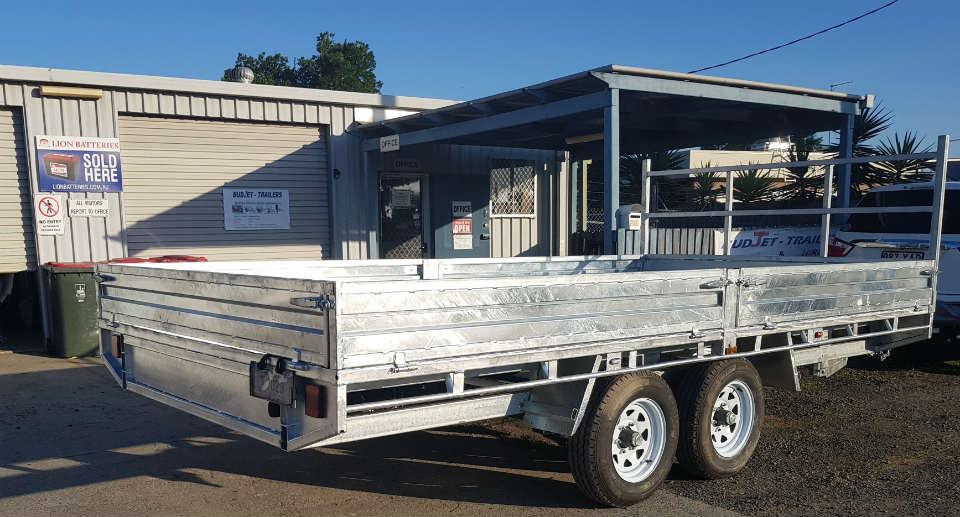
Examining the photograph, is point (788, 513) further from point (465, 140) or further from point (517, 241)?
point (517, 241)

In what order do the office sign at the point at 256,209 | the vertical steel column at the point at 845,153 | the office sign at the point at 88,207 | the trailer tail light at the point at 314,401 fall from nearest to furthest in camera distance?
the trailer tail light at the point at 314,401, the office sign at the point at 88,207, the vertical steel column at the point at 845,153, the office sign at the point at 256,209

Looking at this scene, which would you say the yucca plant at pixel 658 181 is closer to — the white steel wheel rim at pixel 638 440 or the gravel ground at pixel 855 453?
the gravel ground at pixel 855 453

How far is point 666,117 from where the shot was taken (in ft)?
36.1

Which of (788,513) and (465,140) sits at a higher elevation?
(465,140)

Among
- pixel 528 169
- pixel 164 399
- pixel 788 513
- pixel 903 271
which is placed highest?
pixel 528 169

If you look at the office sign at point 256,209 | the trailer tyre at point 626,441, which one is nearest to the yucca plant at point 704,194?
the office sign at point 256,209

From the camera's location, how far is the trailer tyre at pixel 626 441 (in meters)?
4.11

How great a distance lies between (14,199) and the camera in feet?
30.9

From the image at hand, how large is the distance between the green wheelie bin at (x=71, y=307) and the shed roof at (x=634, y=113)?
4612 mm

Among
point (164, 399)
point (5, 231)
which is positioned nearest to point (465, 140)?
point (5, 231)

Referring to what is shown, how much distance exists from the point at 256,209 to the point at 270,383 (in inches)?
323

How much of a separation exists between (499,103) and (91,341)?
600 cm

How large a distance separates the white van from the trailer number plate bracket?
653 centimetres

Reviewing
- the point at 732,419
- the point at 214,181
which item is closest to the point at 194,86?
the point at 214,181
